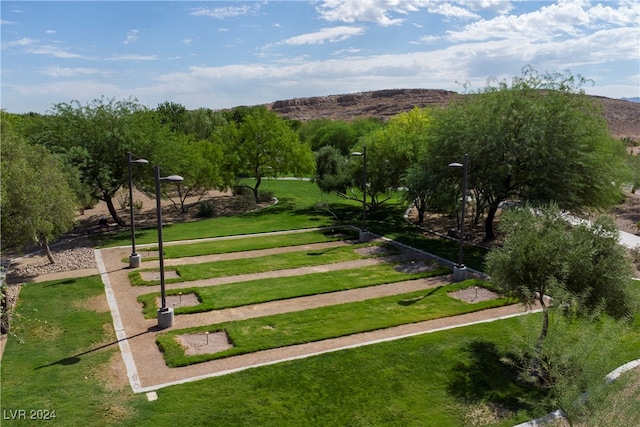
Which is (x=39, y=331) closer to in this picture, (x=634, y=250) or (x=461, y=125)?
(x=461, y=125)

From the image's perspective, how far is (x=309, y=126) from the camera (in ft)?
268

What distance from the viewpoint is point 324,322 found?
1575 cm

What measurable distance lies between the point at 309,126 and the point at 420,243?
192 ft

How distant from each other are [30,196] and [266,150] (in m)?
22.8

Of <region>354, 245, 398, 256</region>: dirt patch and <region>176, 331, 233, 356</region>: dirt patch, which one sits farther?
<region>354, 245, 398, 256</region>: dirt patch

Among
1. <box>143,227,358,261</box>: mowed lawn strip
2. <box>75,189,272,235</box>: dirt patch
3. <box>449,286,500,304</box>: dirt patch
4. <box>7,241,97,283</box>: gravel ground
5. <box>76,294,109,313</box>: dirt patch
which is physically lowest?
<box>449,286,500,304</box>: dirt patch

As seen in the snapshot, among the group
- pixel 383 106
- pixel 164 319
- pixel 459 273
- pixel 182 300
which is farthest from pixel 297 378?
pixel 383 106

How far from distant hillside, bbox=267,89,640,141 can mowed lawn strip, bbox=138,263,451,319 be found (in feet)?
349

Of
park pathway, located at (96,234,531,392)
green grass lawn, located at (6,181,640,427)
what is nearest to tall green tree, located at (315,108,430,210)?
park pathway, located at (96,234,531,392)

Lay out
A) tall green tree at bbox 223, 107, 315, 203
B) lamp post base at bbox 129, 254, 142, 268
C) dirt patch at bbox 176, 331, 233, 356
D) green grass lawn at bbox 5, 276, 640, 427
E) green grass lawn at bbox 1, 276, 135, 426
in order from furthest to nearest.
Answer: tall green tree at bbox 223, 107, 315, 203, lamp post base at bbox 129, 254, 142, 268, dirt patch at bbox 176, 331, 233, 356, green grass lawn at bbox 1, 276, 135, 426, green grass lawn at bbox 5, 276, 640, 427

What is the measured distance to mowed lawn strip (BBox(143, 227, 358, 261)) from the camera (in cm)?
2481

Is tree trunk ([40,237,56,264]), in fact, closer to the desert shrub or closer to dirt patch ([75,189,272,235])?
dirt patch ([75,189,272,235])

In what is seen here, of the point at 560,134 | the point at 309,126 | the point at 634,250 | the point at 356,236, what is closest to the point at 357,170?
the point at 356,236

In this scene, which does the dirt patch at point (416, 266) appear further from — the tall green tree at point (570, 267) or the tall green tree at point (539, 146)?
the tall green tree at point (570, 267)
